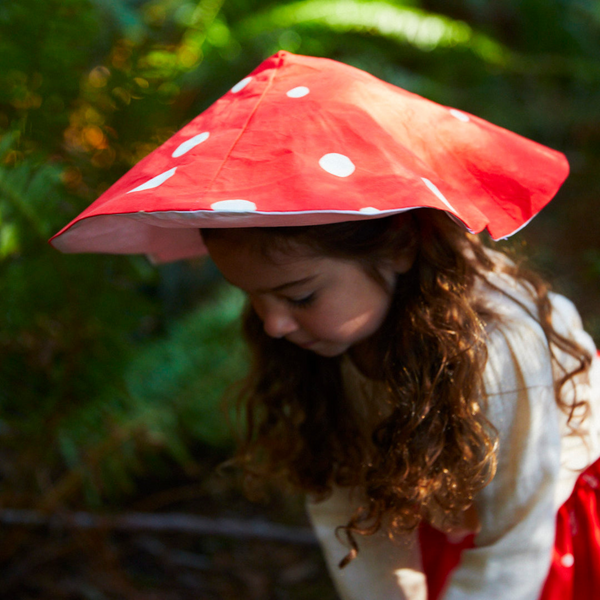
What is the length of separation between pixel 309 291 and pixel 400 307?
168 millimetres

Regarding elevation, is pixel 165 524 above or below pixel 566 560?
below

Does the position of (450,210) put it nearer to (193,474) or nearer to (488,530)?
(488,530)

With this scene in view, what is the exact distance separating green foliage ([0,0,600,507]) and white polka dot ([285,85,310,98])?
0.96m

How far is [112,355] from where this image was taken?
190cm

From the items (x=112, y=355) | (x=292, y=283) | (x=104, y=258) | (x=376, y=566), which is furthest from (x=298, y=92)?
(x=112, y=355)

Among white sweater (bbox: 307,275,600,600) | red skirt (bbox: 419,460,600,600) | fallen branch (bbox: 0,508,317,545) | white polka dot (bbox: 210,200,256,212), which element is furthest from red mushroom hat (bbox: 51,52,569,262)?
fallen branch (bbox: 0,508,317,545)

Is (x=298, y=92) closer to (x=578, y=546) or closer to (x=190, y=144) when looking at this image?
(x=190, y=144)

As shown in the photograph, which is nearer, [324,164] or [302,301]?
[324,164]

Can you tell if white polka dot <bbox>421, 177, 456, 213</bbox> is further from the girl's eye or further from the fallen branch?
the fallen branch

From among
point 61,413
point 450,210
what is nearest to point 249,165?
point 450,210

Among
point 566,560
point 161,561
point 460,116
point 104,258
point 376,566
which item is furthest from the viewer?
point 161,561

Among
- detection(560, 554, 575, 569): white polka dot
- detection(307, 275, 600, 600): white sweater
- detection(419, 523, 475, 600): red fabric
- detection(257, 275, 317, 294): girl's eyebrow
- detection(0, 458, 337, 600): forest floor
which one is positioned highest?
detection(257, 275, 317, 294): girl's eyebrow

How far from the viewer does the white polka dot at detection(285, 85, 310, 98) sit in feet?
2.58

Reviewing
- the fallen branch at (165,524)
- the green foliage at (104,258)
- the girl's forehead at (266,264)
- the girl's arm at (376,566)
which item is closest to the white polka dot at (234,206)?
the girl's forehead at (266,264)
